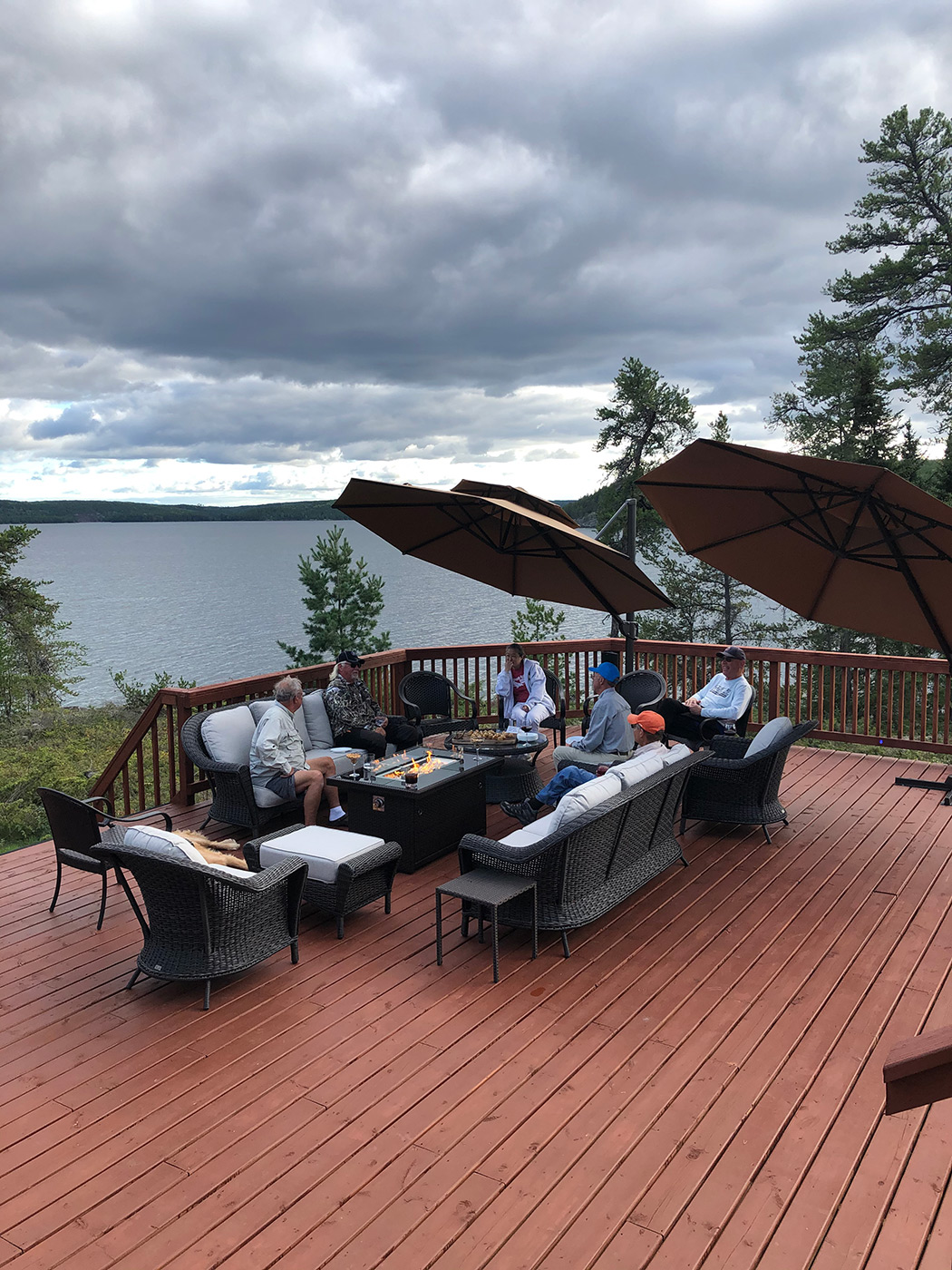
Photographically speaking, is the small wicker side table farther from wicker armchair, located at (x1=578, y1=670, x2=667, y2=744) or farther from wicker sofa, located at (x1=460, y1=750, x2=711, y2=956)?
wicker armchair, located at (x1=578, y1=670, x2=667, y2=744)

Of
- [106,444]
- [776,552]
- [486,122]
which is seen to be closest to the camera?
[776,552]

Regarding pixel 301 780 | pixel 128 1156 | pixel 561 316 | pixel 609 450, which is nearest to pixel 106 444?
pixel 609 450

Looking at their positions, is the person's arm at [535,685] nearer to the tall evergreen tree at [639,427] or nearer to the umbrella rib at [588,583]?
the umbrella rib at [588,583]

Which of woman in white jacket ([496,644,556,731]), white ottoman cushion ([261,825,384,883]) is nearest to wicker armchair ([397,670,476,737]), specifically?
woman in white jacket ([496,644,556,731])

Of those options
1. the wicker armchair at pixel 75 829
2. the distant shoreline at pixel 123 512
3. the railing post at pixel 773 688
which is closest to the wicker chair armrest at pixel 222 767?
the wicker armchair at pixel 75 829

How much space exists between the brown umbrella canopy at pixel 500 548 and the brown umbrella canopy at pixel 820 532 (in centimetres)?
71

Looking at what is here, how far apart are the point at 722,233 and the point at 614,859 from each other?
11.3 meters

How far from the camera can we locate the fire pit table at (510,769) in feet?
20.1

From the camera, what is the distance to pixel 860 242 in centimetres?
1683

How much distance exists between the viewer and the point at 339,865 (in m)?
4.17

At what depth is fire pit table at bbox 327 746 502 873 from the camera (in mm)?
5070

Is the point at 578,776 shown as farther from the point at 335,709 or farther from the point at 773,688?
the point at 773,688

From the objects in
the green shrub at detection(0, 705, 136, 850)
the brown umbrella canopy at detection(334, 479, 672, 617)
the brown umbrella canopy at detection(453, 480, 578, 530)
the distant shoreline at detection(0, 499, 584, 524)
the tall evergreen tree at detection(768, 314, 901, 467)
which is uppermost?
the distant shoreline at detection(0, 499, 584, 524)

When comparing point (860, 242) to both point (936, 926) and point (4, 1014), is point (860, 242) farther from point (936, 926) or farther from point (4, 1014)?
point (4, 1014)
